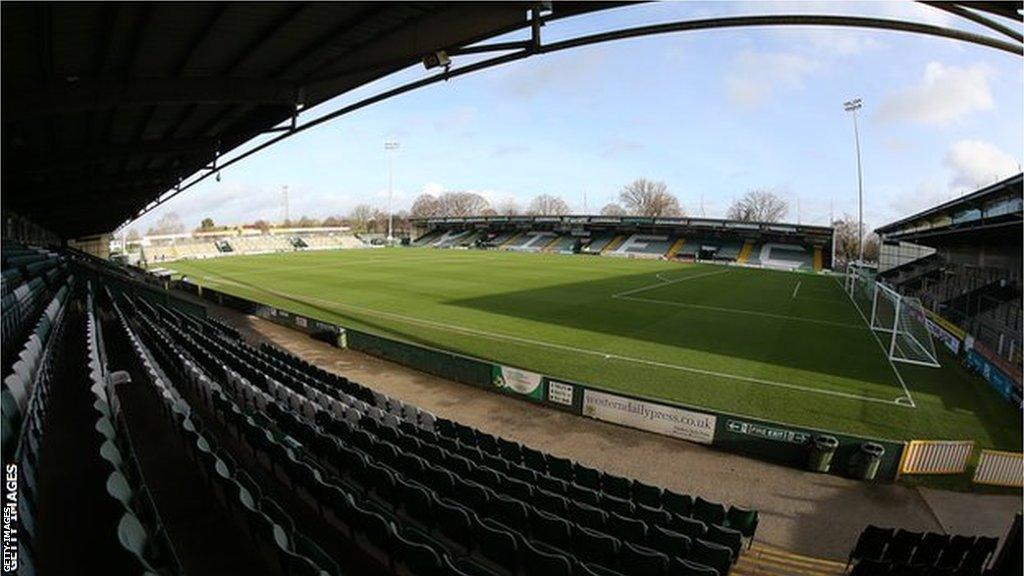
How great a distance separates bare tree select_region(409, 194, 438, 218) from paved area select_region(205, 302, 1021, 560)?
15593cm

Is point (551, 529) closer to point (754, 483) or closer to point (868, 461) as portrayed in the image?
point (754, 483)

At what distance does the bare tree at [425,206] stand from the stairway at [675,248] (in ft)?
336

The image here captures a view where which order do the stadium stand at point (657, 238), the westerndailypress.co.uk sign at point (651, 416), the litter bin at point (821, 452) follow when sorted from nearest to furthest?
the litter bin at point (821, 452), the westerndailypress.co.uk sign at point (651, 416), the stadium stand at point (657, 238)

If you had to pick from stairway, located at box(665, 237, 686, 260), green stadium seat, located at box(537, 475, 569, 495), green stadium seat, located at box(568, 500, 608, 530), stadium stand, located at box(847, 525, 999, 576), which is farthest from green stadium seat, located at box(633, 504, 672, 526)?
stairway, located at box(665, 237, 686, 260)

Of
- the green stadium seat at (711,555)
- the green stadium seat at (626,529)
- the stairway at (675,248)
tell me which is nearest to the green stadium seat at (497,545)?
the green stadium seat at (626,529)

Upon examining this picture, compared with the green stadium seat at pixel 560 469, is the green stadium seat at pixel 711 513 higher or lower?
lower

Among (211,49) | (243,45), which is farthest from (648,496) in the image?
(211,49)

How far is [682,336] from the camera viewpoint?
80.9 ft

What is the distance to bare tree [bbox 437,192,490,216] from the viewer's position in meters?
166

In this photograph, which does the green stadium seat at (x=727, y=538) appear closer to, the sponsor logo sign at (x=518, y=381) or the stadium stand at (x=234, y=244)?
the sponsor logo sign at (x=518, y=381)

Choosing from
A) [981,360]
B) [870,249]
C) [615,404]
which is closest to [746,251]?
[870,249]

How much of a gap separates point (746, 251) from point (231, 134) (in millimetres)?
66300

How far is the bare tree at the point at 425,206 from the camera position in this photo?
552 feet

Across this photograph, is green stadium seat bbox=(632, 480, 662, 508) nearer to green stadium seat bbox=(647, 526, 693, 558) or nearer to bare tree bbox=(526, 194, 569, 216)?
green stadium seat bbox=(647, 526, 693, 558)
